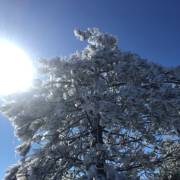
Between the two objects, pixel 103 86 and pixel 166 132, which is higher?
pixel 103 86

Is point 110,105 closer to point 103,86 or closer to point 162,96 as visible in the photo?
point 103,86

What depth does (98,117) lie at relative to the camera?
13297 millimetres

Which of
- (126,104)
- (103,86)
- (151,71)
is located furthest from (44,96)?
(151,71)

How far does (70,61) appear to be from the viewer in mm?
14289

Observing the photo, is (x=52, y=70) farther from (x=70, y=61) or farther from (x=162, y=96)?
(x=162, y=96)

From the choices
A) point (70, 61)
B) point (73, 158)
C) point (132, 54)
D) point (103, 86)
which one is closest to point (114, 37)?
point (132, 54)

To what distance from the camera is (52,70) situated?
14406 mm

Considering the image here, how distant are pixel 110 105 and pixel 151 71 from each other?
9.06ft

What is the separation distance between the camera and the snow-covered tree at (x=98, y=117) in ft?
40.8

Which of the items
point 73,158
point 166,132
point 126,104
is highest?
point 126,104

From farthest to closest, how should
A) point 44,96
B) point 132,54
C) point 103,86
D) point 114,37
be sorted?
point 114,37 < point 132,54 < point 44,96 < point 103,86

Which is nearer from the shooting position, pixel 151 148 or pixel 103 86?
pixel 103 86

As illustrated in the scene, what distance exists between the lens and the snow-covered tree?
12428 mm

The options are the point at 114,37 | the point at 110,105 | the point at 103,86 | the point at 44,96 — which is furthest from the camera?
the point at 114,37
